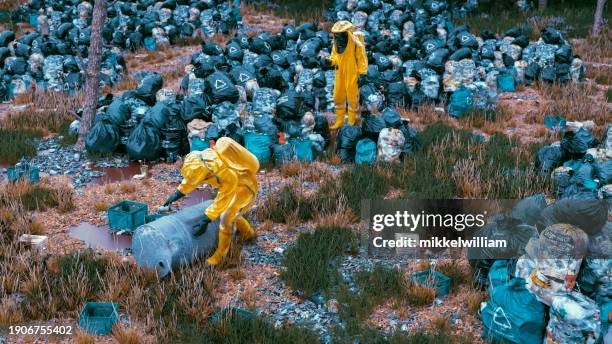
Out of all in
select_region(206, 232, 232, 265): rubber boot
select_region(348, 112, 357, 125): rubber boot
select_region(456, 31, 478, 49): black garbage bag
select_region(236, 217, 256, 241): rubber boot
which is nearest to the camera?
select_region(206, 232, 232, 265): rubber boot

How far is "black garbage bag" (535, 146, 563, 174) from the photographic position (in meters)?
7.40

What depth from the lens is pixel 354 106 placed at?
9266 mm

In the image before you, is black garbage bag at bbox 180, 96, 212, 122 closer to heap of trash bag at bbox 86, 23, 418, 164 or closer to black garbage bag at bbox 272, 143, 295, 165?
heap of trash bag at bbox 86, 23, 418, 164

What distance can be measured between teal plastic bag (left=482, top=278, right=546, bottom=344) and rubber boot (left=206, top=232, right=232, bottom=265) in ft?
7.86

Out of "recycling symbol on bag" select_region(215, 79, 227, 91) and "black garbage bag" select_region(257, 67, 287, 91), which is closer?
"recycling symbol on bag" select_region(215, 79, 227, 91)

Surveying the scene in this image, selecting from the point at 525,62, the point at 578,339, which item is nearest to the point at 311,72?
the point at 525,62

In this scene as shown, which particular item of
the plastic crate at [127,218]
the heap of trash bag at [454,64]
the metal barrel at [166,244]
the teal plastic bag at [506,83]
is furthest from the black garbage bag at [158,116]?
the teal plastic bag at [506,83]

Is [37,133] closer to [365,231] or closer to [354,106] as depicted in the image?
[354,106]

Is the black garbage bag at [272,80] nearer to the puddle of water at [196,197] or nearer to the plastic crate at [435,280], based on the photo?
the puddle of water at [196,197]

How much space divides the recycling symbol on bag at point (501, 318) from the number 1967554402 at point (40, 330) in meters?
→ 3.30

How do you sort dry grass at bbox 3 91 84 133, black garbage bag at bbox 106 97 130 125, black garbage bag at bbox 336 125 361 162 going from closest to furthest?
black garbage bag at bbox 336 125 361 162, black garbage bag at bbox 106 97 130 125, dry grass at bbox 3 91 84 133

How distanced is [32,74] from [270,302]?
10.1 meters

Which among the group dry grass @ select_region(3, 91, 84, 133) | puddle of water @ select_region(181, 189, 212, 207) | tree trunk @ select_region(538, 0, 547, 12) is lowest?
puddle of water @ select_region(181, 189, 212, 207)

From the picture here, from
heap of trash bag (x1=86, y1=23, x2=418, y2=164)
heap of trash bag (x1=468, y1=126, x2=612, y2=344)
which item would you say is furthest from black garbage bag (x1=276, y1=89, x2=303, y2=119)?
heap of trash bag (x1=468, y1=126, x2=612, y2=344)
